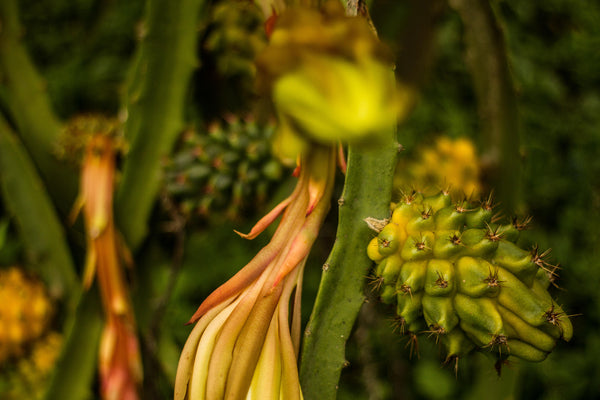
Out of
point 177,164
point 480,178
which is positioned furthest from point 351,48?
point 480,178

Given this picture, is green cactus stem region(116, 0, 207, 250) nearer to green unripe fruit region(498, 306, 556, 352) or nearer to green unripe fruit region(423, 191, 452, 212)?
green unripe fruit region(423, 191, 452, 212)

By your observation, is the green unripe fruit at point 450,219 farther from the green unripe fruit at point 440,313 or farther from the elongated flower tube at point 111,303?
the elongated flower tube at point 111,303

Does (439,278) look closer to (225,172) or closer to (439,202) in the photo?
(439,202)

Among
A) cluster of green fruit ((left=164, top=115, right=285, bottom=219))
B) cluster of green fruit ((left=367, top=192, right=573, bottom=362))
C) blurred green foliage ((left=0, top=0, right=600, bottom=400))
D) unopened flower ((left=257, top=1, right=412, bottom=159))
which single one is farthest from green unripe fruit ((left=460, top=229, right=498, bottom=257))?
blurred green foliage ((left=0, top=0, right=600, bottom=400))

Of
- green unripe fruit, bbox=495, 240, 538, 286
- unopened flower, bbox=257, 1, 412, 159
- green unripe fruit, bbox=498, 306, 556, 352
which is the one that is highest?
unopened flower, bbox=257, 1, 412, 159

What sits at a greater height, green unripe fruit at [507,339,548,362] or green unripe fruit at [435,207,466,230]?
green unripe fruit at [435,207,466,230]

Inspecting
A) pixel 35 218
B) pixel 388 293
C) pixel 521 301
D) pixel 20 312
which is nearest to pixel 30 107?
pixel 35 218
